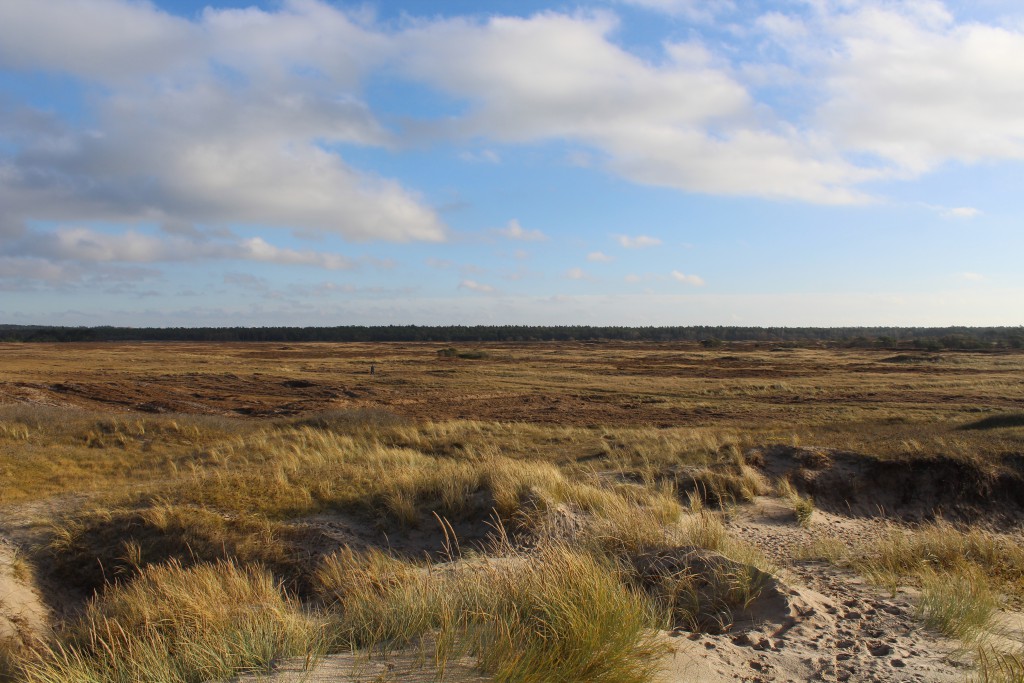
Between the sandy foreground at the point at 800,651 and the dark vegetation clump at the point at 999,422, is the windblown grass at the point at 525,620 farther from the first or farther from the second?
the dark vegetation clump at the point at 999,422

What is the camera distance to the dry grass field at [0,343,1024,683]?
446 cm

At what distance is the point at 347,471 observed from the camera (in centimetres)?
1343

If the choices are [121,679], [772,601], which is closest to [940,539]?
[772,601]

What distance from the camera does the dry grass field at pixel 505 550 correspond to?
14.6 feet

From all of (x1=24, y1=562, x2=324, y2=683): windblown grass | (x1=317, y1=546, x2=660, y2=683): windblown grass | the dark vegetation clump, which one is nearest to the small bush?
(x1=317, y1=546, x2=660, y2=683): windblown grass

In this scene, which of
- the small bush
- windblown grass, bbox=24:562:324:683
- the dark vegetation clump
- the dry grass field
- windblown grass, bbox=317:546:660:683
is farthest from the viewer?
the dark vegetation clump

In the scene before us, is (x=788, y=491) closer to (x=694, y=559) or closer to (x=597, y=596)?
(x=694, y=559)

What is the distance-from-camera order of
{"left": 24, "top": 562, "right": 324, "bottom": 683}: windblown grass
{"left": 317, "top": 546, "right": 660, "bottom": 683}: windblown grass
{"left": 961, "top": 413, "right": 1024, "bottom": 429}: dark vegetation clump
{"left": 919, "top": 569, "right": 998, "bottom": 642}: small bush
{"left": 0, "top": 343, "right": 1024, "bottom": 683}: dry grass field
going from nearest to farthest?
{"left": 317, "top": 546, "right": 660, "bottom": 683}: windblown grass < {"left": 24, "top": 562, "right": 324, "bottom": 683}: windblown grass < {"left": 0, "top": 343, "right": 1024, "bottom": 683}: dry grass field < {"left": 919, "top": 569, "right": 998, "bottom": 642}: small bush < {"left": 961, "top": 413, "right": 1024, "bottom": 429}: dark vegetation clump

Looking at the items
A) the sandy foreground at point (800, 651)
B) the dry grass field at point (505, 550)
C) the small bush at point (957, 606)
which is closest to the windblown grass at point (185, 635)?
the dry grass field at point (505, 550)

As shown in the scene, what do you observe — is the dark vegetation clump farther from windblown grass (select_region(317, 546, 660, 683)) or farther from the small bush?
windblown grass (select_region(317, 546, 660, 683))

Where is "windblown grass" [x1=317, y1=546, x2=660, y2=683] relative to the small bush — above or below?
above

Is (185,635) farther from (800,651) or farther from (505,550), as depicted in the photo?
(800,651)

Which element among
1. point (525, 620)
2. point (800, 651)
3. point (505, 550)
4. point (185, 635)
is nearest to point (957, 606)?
point (800, 651)

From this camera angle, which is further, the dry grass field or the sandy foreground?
the dry grass field
